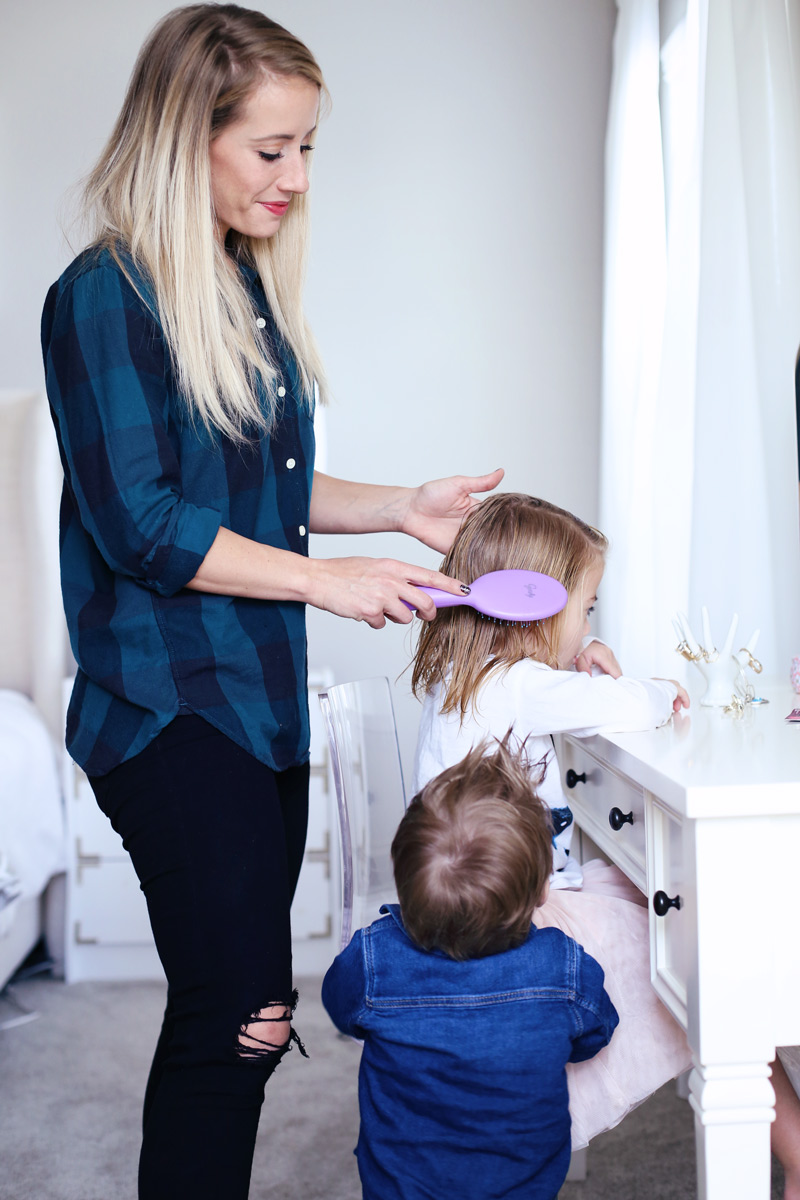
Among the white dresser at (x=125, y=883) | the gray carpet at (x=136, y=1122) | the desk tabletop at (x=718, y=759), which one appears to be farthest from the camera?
the white dresser at (x=125, y=883)

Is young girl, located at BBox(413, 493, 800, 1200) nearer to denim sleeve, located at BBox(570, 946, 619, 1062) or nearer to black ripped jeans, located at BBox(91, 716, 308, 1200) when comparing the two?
denim sleeve, located at BBox(570, 946, 619, 1062)

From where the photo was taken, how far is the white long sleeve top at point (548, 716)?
108 cm

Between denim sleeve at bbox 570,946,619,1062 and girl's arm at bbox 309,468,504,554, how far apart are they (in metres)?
0.55

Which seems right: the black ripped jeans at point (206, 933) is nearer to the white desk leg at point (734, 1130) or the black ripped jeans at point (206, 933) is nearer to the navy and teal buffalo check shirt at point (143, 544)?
the navy and teal buffalo check shirt at point (143, 544)

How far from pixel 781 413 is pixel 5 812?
1682 millimetres

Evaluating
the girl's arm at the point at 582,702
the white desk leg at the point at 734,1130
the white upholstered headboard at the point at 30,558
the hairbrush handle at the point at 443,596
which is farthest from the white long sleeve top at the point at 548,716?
the white upholstered headboard at the point at 30,558

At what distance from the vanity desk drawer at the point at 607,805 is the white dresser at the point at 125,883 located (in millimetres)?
993

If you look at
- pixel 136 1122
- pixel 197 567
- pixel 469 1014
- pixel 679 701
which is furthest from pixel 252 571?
pixel 136 1122

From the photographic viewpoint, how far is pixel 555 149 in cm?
262

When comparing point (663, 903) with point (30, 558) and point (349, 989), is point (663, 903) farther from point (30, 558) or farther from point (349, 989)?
point (30, 558)

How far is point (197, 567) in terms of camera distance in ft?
3.03

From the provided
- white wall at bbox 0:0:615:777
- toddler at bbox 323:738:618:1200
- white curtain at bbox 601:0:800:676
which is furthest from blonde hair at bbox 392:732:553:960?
white wall at bbox 0:0:615:777

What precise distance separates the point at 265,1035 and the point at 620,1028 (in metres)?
0.34

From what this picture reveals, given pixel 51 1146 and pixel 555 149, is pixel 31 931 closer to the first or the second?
pixel 51 1146
